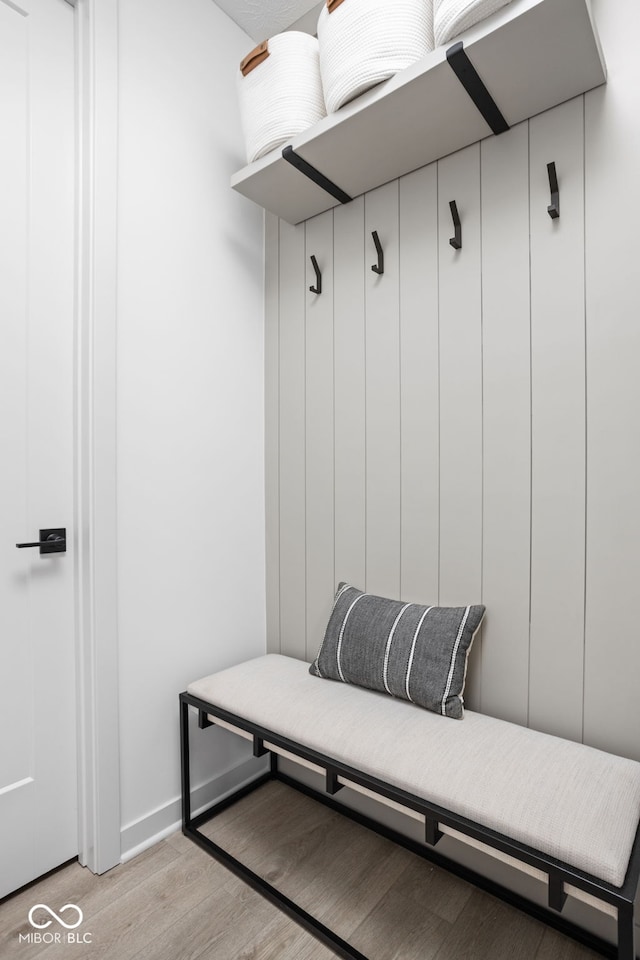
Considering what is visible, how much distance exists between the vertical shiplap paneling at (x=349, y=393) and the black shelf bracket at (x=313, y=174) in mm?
54

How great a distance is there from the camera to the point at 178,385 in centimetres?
178

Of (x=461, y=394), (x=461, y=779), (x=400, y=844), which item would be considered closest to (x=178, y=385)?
(x=461, y=394)

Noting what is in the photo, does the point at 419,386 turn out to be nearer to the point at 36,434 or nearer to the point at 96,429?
the point at 96,429

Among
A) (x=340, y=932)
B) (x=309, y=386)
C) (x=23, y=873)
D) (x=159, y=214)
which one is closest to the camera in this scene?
(x=340, y=932)

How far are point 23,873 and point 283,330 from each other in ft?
6.19

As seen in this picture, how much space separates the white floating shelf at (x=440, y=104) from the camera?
118cm

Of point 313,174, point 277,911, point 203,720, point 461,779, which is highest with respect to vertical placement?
point 313,174

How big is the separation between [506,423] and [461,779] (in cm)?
91

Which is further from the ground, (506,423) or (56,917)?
(506,423)

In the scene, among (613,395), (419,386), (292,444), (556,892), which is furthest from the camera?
(292,444)

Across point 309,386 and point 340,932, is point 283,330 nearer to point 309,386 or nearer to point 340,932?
point 309,386

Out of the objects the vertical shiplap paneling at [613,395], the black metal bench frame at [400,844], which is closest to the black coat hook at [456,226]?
the vertical shiplap paneling at [613,395]

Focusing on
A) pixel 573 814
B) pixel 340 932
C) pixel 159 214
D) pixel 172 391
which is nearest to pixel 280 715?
pixel 340 932

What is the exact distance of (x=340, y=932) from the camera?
1.36 metres
